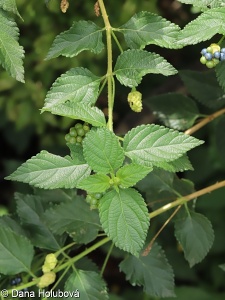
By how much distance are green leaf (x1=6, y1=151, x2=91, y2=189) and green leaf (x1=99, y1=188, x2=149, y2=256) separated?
2.7 inches

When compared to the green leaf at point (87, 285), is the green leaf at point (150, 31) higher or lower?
higher

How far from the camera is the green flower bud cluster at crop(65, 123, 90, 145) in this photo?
110 centimetres

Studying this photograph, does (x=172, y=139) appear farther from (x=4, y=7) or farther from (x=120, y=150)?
(x=4, y=7)

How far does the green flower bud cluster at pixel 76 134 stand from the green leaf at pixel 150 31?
213 mm

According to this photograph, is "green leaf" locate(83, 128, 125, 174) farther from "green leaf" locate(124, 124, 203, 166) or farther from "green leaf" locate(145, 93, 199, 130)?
"green leaf" locate(145, 93, 199, 130)

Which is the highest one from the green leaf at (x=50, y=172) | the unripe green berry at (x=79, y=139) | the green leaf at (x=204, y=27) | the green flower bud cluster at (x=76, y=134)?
the green leaf at (x=204, y=27)

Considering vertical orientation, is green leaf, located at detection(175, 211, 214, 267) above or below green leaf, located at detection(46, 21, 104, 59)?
below

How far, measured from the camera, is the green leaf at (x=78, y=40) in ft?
3.75

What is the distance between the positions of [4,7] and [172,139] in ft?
1.35

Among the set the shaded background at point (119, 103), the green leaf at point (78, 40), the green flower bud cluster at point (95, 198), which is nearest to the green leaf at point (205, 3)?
the green leaf at point (78, 40)

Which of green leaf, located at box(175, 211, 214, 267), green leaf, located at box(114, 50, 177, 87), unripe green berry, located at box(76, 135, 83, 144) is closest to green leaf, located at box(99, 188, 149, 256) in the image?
unripe green berry, located at box(76, 135, 83, 144)

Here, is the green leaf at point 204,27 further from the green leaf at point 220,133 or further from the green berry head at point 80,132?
the green leaf at point 220,133

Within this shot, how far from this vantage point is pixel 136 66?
112 centimetres

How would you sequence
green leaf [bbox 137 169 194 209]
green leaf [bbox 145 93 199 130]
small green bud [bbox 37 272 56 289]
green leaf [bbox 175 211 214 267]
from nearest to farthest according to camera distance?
small green bud [bbox 37 272 56 289], green leaf [bbox 175 211 214 267], green leaf [bbox 137 169 194 209], green leaf [bbox 145 93 199 130]
